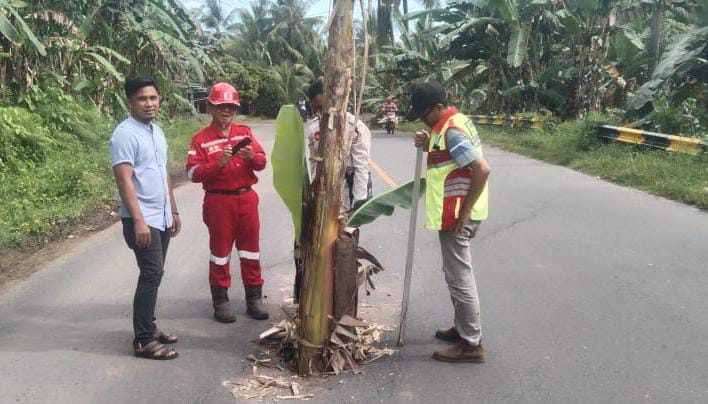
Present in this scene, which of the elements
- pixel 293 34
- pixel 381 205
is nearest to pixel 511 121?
pixel 381 205

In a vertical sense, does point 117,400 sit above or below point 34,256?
above

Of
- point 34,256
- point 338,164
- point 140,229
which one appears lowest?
point 34,256

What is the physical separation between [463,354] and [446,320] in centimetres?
76

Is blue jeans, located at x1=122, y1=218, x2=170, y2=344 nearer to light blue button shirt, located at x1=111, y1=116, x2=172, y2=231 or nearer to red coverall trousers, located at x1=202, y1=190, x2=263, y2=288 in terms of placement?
light blue button shirt, located at x1=111, y1=116, x2=172, y2=231

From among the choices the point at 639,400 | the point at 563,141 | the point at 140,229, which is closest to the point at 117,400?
the point at 140,229

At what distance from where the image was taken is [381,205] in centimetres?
413

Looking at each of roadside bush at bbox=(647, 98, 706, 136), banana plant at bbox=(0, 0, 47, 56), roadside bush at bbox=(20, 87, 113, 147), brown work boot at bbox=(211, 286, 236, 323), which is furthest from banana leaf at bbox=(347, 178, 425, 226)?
roadside bush at bbox=(647, 98, 706, 136)

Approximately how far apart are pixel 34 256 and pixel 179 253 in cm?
150

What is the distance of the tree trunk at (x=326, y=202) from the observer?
145 inches

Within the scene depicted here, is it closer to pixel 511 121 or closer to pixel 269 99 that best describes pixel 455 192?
pixel 511 121

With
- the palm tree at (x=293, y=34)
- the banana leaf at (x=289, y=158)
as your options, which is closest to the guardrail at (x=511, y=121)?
the banana leaf at (x=289, y=158)

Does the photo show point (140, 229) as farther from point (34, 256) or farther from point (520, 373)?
point (34, 256)

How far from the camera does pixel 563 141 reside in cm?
1600

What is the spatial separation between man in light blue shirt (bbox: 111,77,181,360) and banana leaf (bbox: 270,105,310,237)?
2.67ft
